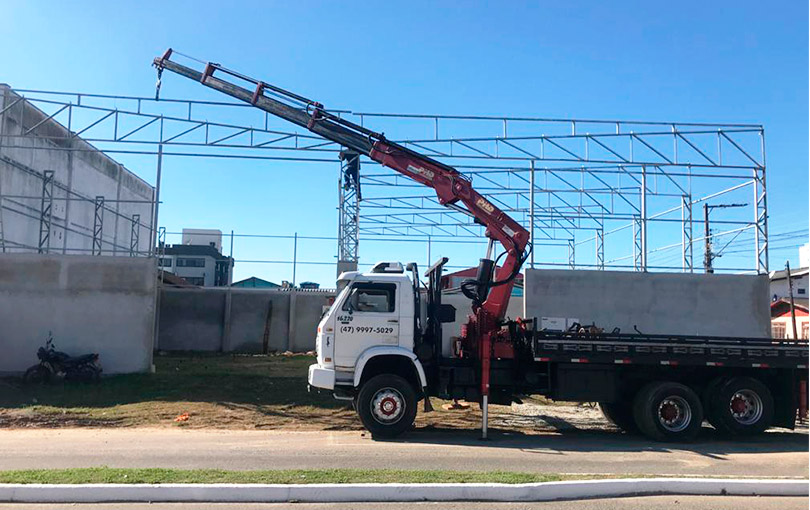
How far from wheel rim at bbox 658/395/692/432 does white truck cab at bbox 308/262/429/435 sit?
4177mm

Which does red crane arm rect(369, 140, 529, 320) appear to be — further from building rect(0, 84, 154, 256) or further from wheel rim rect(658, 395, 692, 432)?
building rect(0, 84, 154, 256)

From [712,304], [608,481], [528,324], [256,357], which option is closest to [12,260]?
[256,357]

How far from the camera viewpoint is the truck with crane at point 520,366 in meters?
11.4

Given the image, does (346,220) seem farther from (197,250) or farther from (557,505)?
(197,250)

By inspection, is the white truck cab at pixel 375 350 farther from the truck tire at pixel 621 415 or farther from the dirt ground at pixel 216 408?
the truck tire at pixel 621 415

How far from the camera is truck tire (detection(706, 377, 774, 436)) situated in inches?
459

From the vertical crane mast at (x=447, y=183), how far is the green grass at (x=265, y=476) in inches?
144

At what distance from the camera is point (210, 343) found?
27641mm

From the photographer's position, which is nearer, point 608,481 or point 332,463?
point 608,481

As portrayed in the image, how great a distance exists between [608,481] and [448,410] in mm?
7430

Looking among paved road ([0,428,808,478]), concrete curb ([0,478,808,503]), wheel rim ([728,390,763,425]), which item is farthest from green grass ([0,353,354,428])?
wheel rim ([728,390,763,425])

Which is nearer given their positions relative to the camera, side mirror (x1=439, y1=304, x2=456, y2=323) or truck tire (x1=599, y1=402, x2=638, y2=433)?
side mirror (x1=439, y1=304, x2=456, y2=323)

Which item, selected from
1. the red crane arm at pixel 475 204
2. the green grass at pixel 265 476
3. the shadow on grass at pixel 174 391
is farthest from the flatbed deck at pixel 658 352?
the shadow on grass at pixel 174 391

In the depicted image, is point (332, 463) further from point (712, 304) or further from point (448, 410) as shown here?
point (712, 304)
